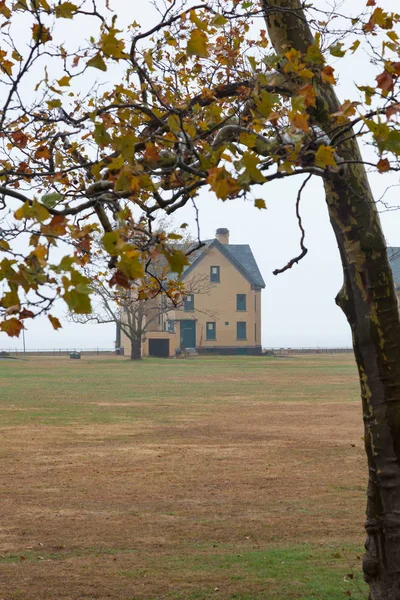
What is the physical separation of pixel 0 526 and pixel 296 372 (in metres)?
43.3

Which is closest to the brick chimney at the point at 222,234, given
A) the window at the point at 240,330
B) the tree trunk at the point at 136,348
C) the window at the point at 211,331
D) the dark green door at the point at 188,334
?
the window at the point at 240,330

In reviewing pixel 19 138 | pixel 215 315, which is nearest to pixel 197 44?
pixel 19 138

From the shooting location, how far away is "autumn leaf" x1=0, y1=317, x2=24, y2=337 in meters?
5.16

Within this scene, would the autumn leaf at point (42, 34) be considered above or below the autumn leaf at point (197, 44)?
above

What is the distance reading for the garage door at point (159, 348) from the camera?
257ft

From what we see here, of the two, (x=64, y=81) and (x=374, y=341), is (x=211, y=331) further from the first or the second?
Result: (x=64, y=81)

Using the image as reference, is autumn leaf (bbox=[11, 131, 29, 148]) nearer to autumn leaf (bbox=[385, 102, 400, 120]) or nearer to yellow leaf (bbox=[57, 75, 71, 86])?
yellow leaf (bbox=[57, 75, 71, 86])

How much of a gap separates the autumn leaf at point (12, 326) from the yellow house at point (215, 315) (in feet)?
235

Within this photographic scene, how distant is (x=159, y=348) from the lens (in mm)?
78688

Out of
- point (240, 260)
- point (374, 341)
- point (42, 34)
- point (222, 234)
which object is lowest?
point (374, 341)

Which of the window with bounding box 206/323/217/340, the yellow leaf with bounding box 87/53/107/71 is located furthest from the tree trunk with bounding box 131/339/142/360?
the yellow leaf with bounding box 87/53/107/71

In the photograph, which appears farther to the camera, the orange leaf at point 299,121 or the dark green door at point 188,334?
the dark green door at point 188,334

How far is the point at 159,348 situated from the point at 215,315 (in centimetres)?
576

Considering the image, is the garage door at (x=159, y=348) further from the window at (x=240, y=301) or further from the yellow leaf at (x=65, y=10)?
the yellow leaf at (x=65, y=10)
